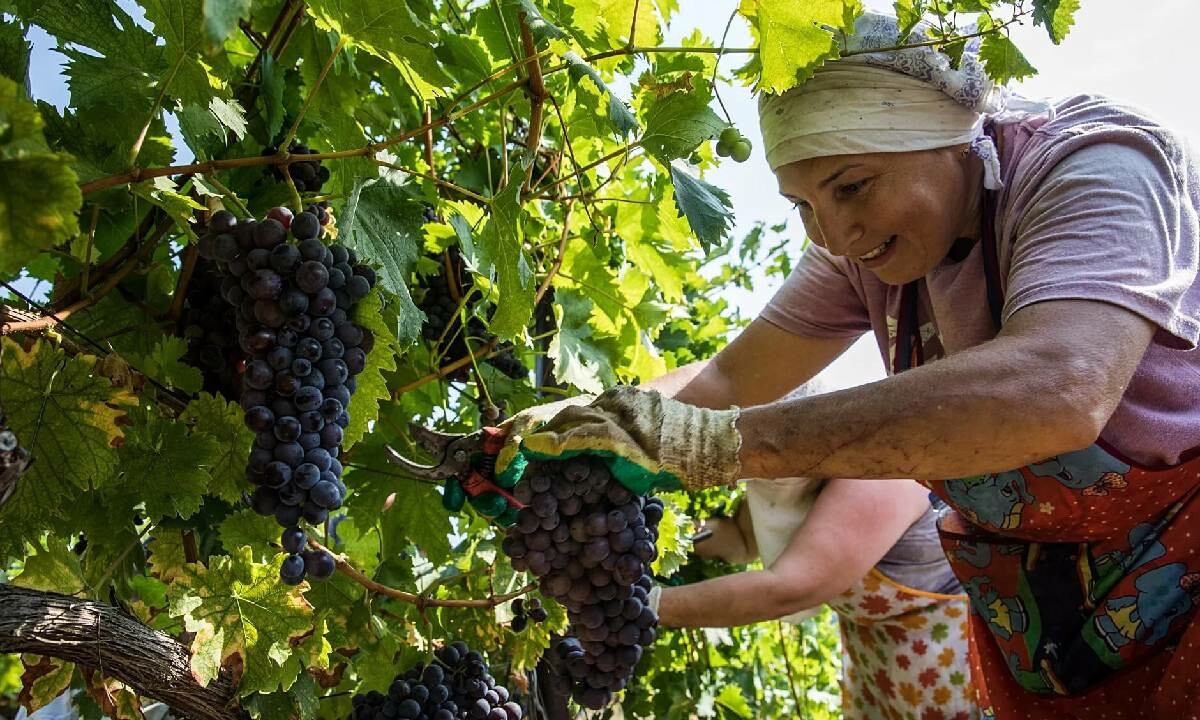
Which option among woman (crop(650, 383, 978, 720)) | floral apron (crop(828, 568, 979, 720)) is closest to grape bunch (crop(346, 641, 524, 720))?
woman (crop(650, 383, 978, 720))

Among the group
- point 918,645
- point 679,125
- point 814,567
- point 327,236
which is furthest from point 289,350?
point 918,645

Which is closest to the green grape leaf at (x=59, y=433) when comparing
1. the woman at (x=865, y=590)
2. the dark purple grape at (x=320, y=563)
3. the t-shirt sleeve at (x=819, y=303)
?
the dark purple grape at (x=320, y=563)

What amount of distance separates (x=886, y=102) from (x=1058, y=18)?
0.33 metres

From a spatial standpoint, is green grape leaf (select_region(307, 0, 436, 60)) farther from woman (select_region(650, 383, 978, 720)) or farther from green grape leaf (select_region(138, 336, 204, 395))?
woman (select_region(650, 383, 978, 720))

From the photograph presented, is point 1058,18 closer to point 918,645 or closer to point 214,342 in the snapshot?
point 214,342

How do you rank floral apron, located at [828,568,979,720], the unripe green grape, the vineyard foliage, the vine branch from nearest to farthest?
1. the vine branch
2. the vineyard foliage
3. the unripe green grape
4. floral apron, located at [828,568,979,720]

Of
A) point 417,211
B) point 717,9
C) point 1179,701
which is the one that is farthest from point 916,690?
point 417,211

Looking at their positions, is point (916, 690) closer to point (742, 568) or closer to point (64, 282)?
point (742, 568)

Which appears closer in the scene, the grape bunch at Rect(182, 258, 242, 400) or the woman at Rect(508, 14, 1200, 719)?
the woman at Rect(508, 14, 1200, 719)

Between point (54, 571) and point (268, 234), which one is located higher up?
point (268, 234)

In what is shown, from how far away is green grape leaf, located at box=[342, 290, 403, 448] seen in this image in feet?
4.54

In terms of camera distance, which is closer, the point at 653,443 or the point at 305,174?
the point at 653,443

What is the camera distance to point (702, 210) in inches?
66.7

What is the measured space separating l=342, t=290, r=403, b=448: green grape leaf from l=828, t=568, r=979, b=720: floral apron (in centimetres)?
215
